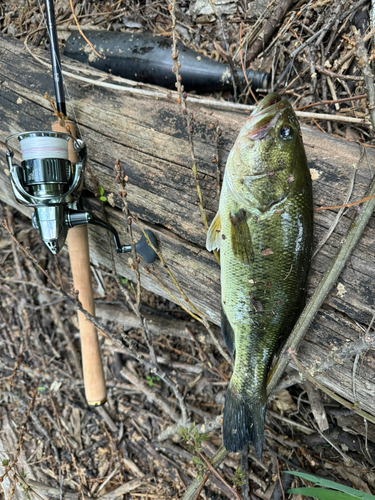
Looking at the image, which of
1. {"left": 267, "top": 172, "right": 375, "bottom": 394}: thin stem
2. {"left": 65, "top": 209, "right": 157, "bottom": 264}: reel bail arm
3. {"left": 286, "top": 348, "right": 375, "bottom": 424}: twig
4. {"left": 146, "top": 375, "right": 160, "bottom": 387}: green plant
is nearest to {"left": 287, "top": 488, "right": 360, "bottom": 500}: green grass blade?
{"left": 286, "top": 348, "right": 375, "bottom": 424}: twig

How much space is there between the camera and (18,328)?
331 cm

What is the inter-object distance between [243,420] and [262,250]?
0.90 m

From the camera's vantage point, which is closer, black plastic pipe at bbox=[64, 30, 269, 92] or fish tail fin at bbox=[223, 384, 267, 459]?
fish tail fin at bbox=[223, 384, 267, 459]

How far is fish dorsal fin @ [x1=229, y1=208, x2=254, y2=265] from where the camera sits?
1812 mm

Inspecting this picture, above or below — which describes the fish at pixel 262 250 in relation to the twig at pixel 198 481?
above

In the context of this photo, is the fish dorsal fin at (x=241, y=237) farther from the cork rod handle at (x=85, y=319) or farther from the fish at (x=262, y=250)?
the cork rod handle at (x=85, y=319)

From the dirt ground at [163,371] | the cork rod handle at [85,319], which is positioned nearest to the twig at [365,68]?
the dirt ground at [163,371]

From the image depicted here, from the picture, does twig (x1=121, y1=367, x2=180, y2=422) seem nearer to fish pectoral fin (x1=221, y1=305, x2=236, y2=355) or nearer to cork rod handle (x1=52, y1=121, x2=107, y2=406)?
cork rod handle (x1=52, y1=121, x2=107, y2=406)

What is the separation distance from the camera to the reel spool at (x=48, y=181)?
77.9 inches

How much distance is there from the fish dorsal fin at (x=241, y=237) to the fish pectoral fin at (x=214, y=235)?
0.12 metres

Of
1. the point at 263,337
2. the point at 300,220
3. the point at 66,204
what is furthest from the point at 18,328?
the point at 300,220

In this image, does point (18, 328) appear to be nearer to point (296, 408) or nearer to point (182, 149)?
point (182, 149)

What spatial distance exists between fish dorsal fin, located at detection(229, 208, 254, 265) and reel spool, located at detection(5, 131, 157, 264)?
0.90 m

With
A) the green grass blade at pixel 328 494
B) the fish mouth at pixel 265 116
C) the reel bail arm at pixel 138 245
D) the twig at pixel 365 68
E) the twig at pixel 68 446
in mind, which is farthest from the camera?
the twig at pixel 68 446
